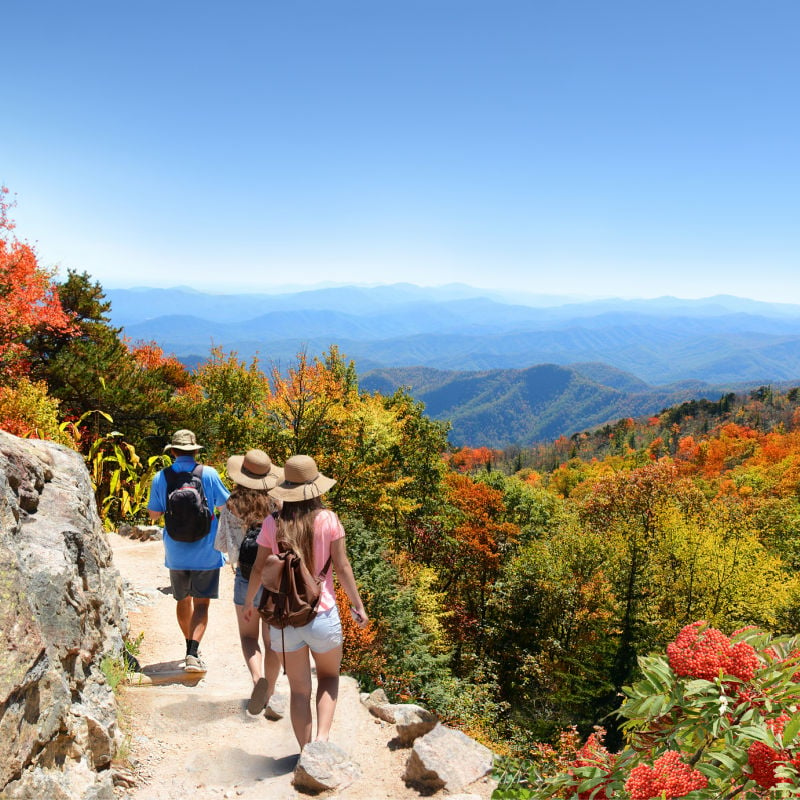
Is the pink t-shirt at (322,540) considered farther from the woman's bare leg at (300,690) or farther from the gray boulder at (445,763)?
the gray boulder at (445,763)

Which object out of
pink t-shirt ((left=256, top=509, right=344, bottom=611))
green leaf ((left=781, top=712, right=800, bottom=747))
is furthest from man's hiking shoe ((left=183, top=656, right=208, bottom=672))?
green leaf ((left=781, top=712, right=800, bottom=747))

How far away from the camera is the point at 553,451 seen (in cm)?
15075

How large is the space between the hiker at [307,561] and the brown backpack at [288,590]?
3.8 inches

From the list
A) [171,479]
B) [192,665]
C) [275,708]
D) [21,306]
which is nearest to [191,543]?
[171,479]

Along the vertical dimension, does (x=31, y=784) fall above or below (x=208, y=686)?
above

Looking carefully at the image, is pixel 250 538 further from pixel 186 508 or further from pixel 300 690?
pixel 300 690

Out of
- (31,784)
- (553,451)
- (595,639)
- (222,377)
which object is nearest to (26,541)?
(31,784)

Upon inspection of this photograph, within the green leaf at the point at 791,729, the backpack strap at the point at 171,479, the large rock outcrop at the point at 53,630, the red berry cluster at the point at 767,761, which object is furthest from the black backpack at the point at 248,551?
the green leaf at the point at 791,729

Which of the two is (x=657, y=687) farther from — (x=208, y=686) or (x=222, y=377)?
(x=222, y=377)

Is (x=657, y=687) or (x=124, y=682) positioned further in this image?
(x=124, y=682)

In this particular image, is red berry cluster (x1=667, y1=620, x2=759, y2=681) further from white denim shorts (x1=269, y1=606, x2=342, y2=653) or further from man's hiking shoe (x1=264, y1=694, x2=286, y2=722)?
man's hiking shoe (x1=264, y1=694, x2=286, y2=722)

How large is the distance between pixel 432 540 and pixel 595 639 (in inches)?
334

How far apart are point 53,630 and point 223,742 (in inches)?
80.1

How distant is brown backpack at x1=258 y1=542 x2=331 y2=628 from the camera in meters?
4.26
